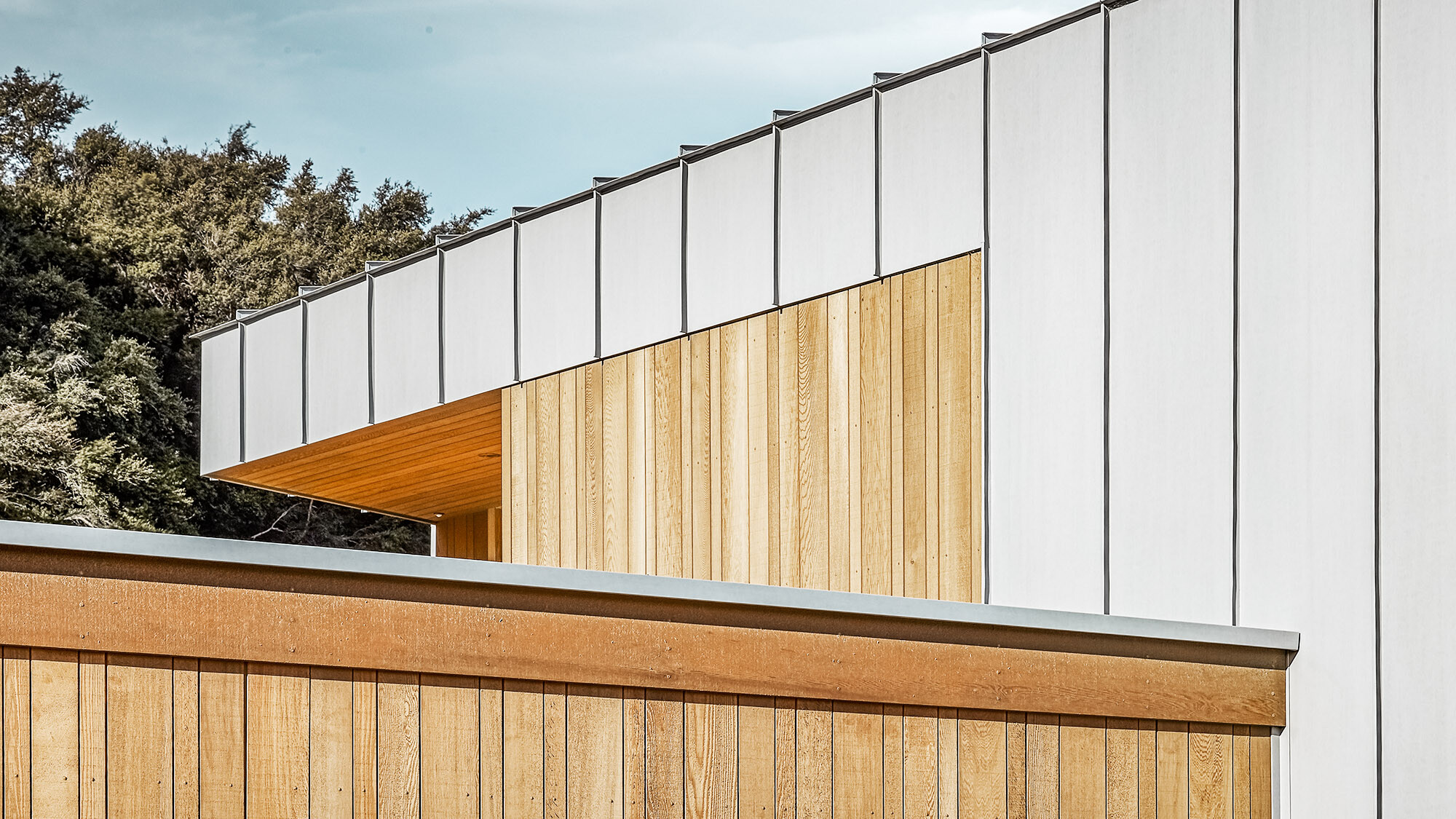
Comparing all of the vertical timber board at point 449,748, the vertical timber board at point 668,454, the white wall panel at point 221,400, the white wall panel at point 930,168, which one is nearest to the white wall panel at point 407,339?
the white wall panel at point 221,400

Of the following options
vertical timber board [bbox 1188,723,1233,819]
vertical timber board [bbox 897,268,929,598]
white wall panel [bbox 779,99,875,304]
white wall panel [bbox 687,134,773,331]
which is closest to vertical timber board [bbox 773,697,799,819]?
vertical timber board [bbox 1188,723,1233,819]

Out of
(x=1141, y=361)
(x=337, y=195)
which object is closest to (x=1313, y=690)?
(x=1141, y=361)

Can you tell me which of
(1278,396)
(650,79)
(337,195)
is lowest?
(1278,396)

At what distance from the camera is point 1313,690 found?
6.45 metres

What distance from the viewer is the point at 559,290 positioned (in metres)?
10.8

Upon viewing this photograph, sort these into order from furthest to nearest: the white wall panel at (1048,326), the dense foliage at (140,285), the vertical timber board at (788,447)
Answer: the dense foliage at (140,285), the vertical timber board at (788,447), the white wall panel at (1048,326)

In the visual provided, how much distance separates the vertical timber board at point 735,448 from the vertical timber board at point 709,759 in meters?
4.62

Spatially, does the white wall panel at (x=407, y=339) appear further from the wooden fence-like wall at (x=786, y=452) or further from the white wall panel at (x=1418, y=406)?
the white wall panel at (x=1418, y=406)

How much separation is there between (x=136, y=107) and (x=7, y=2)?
7453 mm

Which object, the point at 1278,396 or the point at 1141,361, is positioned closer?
the point at 1278,396

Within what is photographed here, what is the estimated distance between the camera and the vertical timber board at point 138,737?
3.57 meters

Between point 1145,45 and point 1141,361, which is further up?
point 1145,45

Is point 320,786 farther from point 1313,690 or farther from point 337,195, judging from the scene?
point 337,195

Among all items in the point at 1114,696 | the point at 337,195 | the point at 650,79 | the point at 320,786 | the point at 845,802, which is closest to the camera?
the point at 320,786
